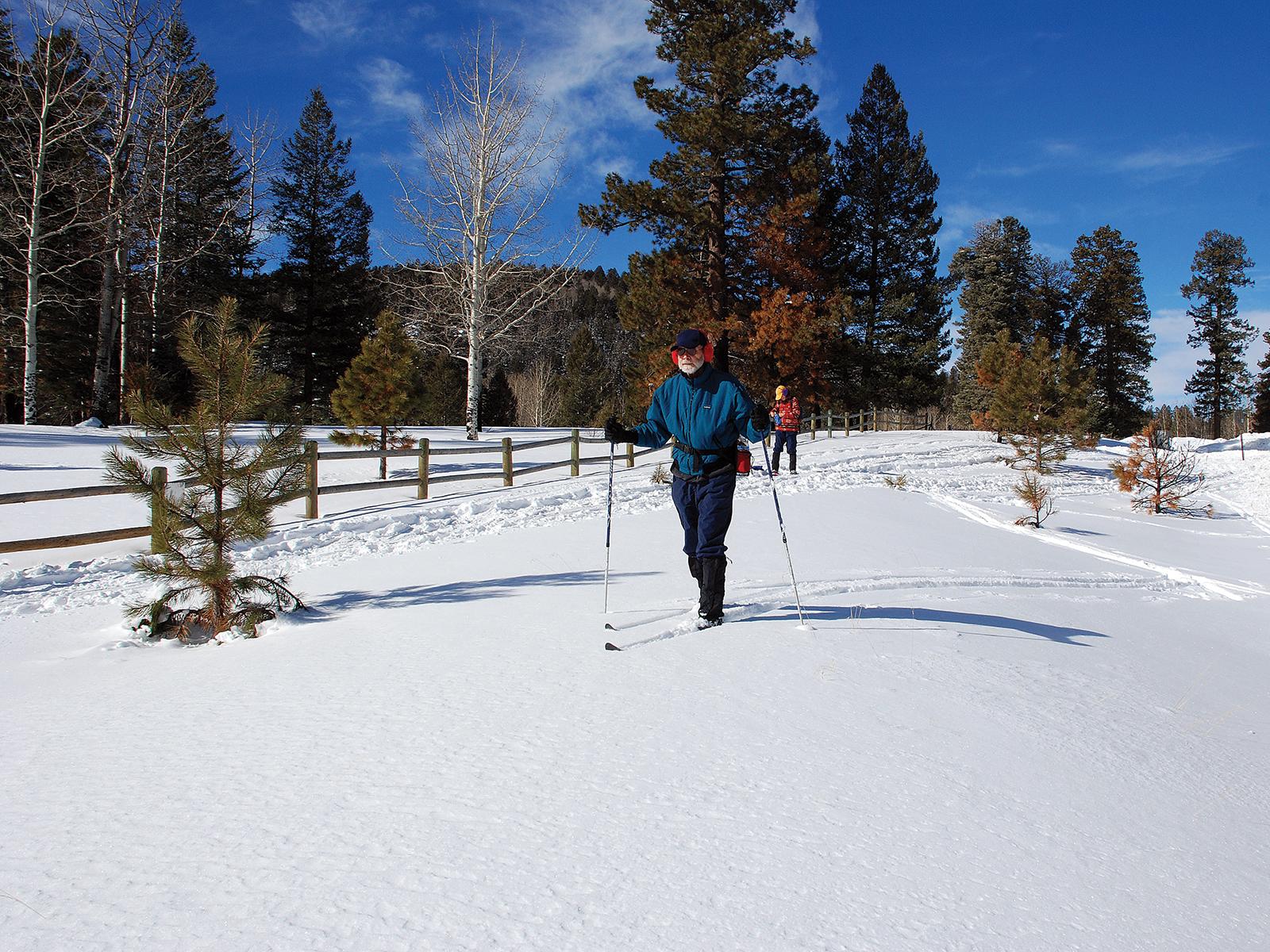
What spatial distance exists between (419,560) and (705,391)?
3819mm

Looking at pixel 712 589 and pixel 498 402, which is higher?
pixel 498 402

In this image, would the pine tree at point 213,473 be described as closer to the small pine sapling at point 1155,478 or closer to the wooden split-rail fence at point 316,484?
the wooden split-rail fence at point 316,484

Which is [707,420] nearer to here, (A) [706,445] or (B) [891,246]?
(A) [706,445]

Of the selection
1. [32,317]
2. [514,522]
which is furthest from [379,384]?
[32,317]

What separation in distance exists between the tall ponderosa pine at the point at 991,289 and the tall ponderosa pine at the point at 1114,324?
2844 millimetres

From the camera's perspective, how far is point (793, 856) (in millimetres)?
1804

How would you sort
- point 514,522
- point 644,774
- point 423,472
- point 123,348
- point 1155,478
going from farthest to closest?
1. point 123,348
2. point 1155,478
3. point 423,472
4. point 514,522
5. point 644,774

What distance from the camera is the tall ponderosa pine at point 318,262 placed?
31.8 meters

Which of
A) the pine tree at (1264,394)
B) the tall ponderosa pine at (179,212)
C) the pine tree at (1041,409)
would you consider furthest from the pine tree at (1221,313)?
the tall ponderosa pine at (179,212)

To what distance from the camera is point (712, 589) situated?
416cm

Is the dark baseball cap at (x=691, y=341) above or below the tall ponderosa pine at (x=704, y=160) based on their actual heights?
below

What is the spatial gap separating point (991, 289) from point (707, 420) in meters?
40.6

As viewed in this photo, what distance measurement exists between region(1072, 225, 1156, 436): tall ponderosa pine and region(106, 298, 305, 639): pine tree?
43.5 metres

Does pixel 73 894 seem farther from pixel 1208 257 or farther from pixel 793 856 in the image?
pixel 1208 257
